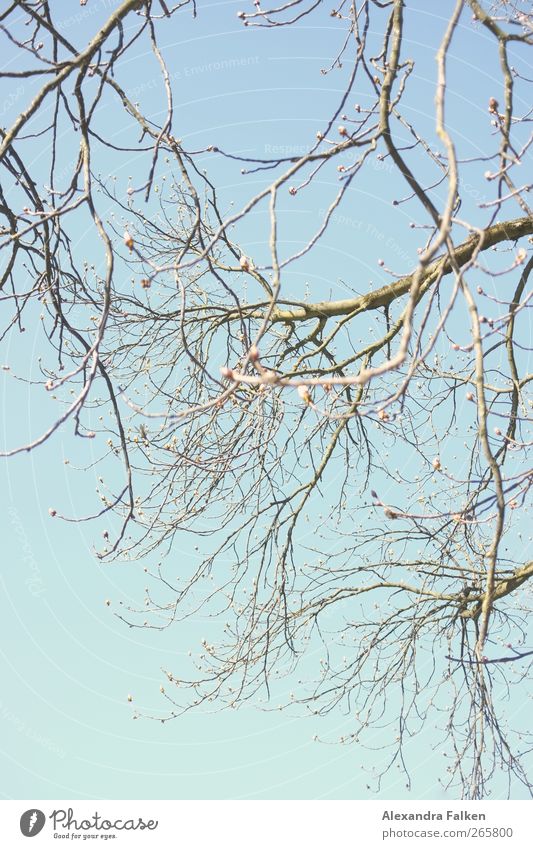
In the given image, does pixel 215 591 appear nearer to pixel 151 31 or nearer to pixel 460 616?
pixel 460 616

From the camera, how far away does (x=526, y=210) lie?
89.6 inches

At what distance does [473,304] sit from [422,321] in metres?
0.17

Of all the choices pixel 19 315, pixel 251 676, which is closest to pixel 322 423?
pixel 251 676

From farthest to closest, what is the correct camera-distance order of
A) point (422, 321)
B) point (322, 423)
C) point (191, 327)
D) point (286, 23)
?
point (191, 327) → point (322, 423) → point (286, 23) → point (422, 321)

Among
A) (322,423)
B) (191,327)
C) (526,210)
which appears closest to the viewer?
(526,210)
